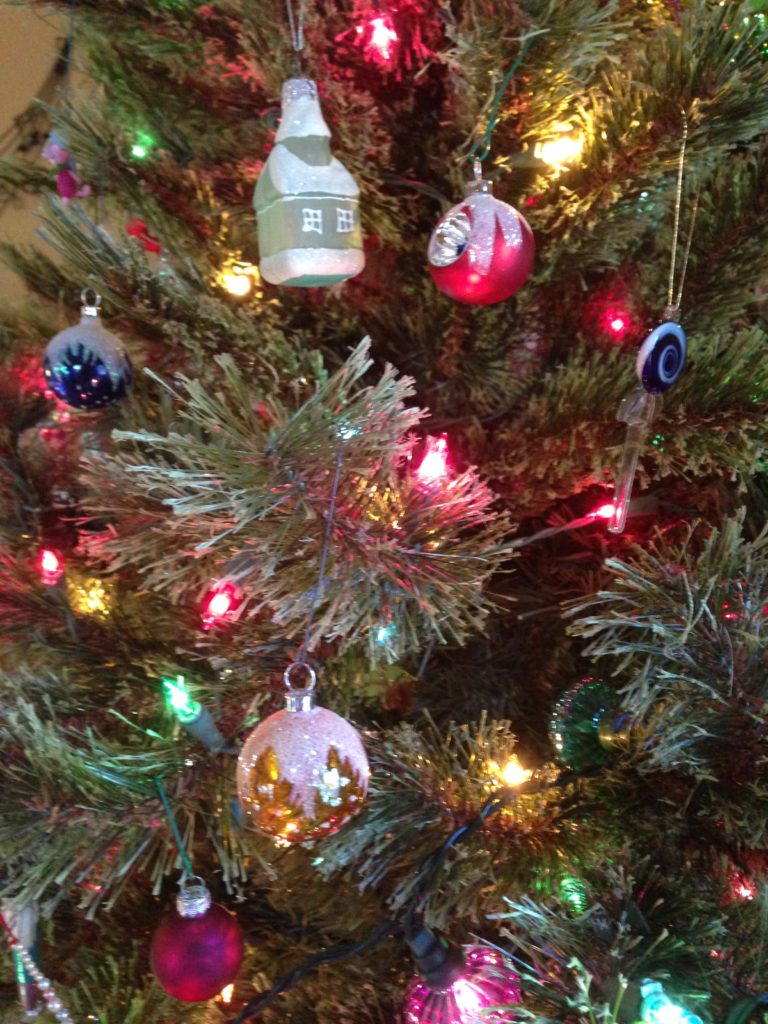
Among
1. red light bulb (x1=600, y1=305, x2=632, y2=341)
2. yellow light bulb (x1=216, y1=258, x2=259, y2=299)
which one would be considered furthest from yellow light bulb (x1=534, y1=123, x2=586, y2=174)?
yellow light bulb (x1=216, y1=258, x2=259, y2=299)

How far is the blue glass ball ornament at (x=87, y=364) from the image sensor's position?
553mm

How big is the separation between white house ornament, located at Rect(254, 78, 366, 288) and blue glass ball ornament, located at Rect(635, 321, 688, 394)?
173mm

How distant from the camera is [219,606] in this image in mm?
535

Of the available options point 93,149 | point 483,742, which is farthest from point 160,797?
point 93,149

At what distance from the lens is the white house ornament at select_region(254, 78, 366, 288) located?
44 cm

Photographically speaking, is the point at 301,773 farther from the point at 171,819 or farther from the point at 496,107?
the point at 496,107

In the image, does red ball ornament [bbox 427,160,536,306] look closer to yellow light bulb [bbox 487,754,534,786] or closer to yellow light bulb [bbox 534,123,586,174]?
yellow light bulb [bbox 534,123,586,174]

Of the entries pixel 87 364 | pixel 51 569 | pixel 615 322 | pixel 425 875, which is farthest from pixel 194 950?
pixel 615 322

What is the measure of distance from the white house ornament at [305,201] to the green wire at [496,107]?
9 centimetres

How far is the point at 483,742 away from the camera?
49 cm

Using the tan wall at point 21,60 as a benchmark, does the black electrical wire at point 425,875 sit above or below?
below

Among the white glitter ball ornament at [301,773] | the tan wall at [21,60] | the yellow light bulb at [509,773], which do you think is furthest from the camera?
the tan wall at [21,60]

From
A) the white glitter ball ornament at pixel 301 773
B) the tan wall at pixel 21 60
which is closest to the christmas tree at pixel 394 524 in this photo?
the white glitter ball ornament at pixel 301 773

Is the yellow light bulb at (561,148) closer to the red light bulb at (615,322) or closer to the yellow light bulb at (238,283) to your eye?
the red light bulb at (615,322)
